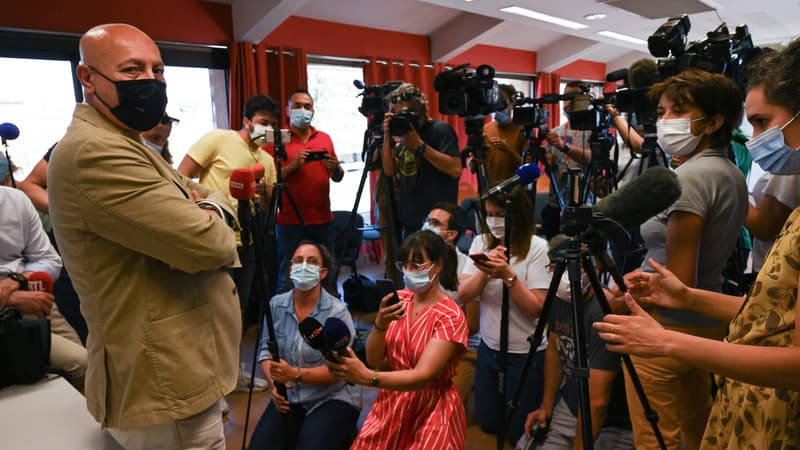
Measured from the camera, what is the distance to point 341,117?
596cm

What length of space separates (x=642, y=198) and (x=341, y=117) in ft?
16.7

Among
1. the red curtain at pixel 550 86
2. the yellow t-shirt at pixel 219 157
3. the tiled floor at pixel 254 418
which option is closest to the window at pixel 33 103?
the yellow t-shirt at pixel 219 157

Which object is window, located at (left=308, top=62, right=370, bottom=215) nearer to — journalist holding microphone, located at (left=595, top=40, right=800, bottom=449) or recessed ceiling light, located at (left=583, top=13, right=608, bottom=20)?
recessed ceiling light, located at (left=583, top=13, right=608, bottom=20)

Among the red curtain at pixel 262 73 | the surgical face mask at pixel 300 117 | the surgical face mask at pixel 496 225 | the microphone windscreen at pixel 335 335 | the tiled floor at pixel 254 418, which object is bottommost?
the tiled floor at pixel 254 418

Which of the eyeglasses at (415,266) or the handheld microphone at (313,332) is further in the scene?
the eyeglasses at (415,266)

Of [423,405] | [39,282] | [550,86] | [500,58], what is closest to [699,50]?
[423,405]

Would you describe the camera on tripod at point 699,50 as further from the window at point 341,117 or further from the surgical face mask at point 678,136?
the window at point 341,117

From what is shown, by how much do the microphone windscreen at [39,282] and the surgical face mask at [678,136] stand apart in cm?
196

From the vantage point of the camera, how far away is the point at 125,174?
1.05 metres

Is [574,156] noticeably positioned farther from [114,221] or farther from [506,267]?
[114,221]

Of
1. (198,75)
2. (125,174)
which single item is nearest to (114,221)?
(125,174)

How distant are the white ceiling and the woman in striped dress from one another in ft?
9.98

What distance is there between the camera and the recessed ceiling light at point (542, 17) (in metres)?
5.25

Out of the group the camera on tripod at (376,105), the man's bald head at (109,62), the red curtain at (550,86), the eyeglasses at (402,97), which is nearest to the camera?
the man's bald head at (109,62)
